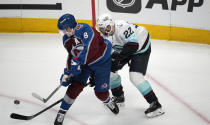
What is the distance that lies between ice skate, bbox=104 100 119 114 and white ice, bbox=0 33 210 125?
6cm

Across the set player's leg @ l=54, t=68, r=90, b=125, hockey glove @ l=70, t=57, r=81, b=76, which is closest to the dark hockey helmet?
hockey glove @ l=70, t=57, r=81, b=76

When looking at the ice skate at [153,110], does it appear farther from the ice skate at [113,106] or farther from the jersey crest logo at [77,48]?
the jersey crest logo at [77,48]

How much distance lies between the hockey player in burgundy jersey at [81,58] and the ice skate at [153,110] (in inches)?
16.9

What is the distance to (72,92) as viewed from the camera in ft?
9.81

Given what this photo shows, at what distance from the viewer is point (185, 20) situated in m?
5.43

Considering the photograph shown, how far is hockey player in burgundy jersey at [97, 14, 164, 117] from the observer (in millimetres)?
3102

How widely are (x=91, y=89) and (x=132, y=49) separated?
1.12 metres

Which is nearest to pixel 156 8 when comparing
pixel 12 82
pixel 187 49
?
pixel 187 49

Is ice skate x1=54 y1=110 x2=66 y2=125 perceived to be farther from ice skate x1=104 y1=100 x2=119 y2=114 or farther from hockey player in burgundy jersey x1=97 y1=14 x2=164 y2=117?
hockey player in burgundy jersey x1=97 y1=14 x2=164 y2=117

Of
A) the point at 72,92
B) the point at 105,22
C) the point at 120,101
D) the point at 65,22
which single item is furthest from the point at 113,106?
the point at 65,22

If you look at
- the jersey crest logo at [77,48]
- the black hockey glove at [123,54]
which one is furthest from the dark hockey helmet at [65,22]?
the black hockey glove at [123,54]

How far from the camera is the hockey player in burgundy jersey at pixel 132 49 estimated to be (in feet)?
10.2

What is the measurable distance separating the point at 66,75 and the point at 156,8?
10.1ft

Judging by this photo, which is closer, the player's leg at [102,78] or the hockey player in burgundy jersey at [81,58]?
the hockey player in burgundy jersey at [81,58]
